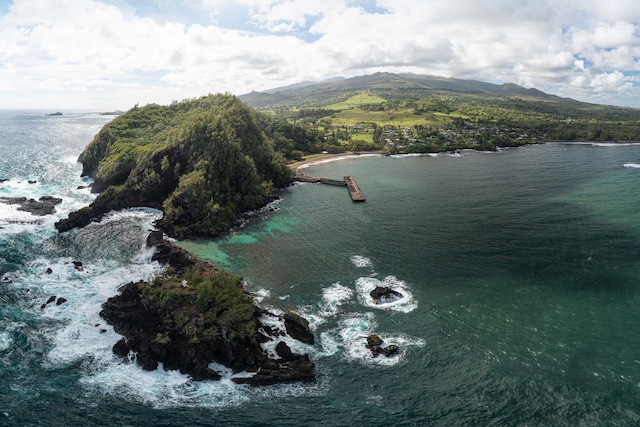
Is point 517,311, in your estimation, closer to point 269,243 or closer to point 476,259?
point 476,259

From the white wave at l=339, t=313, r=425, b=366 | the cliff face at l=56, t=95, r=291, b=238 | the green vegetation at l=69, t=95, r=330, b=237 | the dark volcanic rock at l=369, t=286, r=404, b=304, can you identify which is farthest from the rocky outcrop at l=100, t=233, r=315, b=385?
the cliff face at l=56, t=95, r=291, b=238

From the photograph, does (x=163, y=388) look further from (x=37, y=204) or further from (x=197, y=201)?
(x=37, y=204)

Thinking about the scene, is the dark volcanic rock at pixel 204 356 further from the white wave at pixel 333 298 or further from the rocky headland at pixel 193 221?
the white wave at pixel 333 298

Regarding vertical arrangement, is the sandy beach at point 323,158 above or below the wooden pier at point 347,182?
above

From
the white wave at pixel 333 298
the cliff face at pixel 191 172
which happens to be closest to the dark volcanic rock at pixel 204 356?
the white wave at pixel 333 298

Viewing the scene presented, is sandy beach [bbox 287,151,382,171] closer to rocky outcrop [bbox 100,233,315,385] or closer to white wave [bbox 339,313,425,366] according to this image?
rocky outcrop [bbox 100,233,315,385]

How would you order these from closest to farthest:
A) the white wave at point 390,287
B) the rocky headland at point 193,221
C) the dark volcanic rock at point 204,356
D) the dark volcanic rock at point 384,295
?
the dark volcanic rock at point 204,356, the rocky headland at point 193,221, the white wave at point 390,287, the dark volcanic rock at point 384,295

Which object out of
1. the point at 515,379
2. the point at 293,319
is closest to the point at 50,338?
the point at 293,319

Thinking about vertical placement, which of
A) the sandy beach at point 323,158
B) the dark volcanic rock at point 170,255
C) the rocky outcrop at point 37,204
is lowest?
the dark volcanic rock at point 170,255
